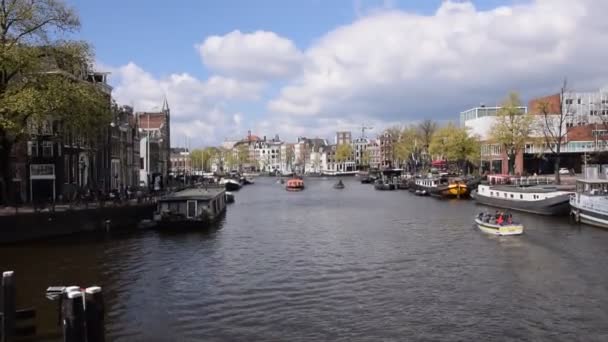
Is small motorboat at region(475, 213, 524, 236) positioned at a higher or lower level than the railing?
lower

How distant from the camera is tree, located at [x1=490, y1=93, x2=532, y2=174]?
330 feet

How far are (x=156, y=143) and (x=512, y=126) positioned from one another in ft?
247

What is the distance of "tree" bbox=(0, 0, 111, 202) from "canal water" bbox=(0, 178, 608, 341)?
9.33 meters

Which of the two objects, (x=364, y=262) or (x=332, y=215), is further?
(x=332, y=215)

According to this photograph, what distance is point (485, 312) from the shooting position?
1024 inches

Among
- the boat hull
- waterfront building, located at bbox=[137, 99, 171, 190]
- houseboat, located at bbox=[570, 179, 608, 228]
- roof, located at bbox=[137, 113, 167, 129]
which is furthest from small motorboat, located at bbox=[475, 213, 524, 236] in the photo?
roof, located at bbox=[137, 113, 167, 129]

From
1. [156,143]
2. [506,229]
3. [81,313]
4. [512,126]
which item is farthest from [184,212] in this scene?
[156,143]

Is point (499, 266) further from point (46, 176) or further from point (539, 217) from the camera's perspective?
point (46, 176)

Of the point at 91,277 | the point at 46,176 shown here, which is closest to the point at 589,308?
the point at 91,277

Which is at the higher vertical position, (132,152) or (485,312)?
(132,152)

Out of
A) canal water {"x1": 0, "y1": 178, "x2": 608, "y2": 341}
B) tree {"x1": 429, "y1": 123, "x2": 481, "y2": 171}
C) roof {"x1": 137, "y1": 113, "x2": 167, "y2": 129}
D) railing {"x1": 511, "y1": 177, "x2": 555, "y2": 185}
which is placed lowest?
canal water {"x1": 0, "y1": 178, "x2": 608, "y2": 341}

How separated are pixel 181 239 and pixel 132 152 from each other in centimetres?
6073

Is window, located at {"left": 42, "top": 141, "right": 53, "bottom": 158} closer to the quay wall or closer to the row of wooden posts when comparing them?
the quay wall

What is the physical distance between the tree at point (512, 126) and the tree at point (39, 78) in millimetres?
70766
